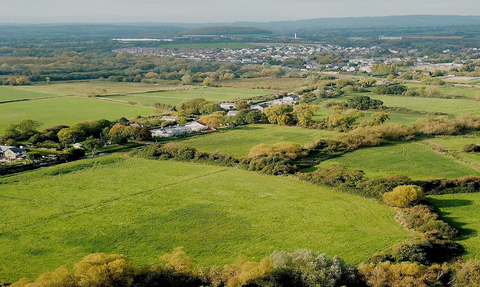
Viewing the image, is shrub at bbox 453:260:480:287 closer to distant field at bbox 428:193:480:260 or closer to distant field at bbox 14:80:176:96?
distant field at bbox 428:193:480:260

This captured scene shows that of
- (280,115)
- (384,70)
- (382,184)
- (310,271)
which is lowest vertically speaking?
(382,184)

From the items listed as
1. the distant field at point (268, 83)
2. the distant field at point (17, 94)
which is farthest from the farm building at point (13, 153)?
the distant field at point (268, 83)

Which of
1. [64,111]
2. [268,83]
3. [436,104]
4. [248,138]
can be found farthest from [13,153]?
[268,83]

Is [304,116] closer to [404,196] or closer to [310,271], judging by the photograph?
[404,196]

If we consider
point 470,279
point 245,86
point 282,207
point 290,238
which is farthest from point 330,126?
point 245,86

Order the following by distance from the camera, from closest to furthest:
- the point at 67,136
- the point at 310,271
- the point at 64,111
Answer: the point at 310,271
the point at 67,136
the point at 64,111

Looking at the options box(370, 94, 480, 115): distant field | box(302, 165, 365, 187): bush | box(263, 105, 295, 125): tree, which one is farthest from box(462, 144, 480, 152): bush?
box(370, 94, 480, 115): distant field
